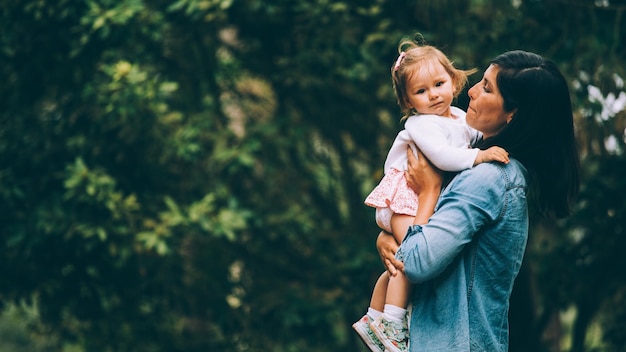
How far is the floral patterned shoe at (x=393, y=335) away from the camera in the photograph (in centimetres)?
251

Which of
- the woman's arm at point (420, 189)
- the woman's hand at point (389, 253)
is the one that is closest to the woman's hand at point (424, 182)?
the woman's arm at point (420, 189)

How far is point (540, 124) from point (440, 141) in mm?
306

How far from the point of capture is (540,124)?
2.41 meters

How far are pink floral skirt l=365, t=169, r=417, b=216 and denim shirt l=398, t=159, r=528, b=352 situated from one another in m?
0.15

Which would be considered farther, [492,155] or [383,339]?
[383,339]

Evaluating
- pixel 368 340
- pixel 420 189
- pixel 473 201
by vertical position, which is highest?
pixel 473 201

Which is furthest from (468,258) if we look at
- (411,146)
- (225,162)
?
(225,162)

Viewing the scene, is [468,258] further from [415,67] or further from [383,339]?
[415,67]

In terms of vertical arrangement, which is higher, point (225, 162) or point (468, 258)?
point (468, 258)

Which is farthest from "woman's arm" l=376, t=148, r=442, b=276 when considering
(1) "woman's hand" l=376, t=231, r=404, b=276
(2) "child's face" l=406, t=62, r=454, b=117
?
(2) "child's face" l=406, t=62, r=454, b=117

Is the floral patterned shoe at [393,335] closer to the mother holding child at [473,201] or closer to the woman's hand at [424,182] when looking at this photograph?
the mother holding child at [473,201]

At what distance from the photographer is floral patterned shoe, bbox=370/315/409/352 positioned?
98.9 inches

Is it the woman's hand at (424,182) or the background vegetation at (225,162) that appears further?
the background vegetation at (225,162)

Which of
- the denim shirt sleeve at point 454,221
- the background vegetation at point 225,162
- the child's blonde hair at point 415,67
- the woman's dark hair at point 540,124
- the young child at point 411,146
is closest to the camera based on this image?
the denim shirt sleeve at point 454,221
